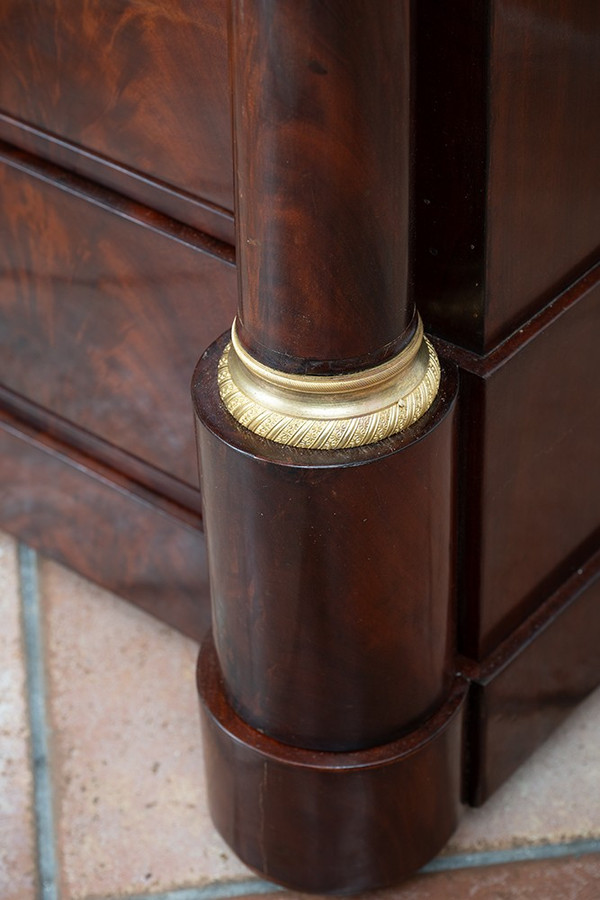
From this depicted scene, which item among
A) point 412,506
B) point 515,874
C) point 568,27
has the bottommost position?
point 515,874

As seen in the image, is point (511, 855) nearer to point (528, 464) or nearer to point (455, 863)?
point (455, 863)

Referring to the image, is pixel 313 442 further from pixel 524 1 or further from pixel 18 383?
pixel 18 383

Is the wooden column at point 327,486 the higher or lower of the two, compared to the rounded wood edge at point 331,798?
higher

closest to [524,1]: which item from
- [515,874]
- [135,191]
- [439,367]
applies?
[439,367]

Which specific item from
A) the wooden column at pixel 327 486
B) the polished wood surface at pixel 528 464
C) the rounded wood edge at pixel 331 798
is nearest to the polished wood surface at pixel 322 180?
the wooden column at pixel 327 486

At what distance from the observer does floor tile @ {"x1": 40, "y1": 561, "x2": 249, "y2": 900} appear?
1.07 m

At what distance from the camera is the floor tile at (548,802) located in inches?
42.5

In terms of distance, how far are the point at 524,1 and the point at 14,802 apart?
0.73m

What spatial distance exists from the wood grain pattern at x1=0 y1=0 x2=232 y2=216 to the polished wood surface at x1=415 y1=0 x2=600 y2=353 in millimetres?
142

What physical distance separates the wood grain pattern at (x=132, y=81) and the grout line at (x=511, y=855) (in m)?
0.52

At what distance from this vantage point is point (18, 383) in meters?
1.20

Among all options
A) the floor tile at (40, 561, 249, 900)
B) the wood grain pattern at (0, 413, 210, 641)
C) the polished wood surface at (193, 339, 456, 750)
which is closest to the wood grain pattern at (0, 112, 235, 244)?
the polished wood surface at (193, 339, 456, 750)

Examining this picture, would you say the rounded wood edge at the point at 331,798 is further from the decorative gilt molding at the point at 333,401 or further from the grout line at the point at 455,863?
the decorative gilt molding at the point at 333,401

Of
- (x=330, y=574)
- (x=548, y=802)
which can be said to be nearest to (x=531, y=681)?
Answer: (x=548, y=802)
